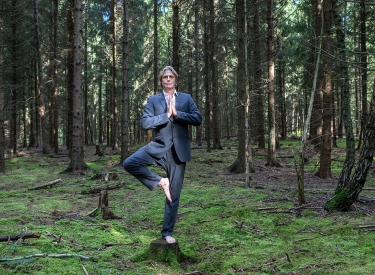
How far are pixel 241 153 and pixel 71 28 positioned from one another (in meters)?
11.2

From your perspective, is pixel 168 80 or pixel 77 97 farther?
pixel 77 97

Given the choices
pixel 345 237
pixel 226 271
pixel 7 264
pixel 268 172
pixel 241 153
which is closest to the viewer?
pixel 7 264

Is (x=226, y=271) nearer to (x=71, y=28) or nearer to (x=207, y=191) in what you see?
(x=207, y=191)

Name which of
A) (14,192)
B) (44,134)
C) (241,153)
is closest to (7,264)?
(14,192)

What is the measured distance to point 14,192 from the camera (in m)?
8.69

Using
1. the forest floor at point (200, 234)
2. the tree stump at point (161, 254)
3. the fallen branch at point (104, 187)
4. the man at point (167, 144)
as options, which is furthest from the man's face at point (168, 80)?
the fallen branch at point (104, 187)

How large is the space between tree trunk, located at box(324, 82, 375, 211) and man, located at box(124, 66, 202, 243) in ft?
9.25

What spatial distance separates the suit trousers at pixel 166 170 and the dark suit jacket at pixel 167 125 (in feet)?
0.29

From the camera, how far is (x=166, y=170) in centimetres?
388

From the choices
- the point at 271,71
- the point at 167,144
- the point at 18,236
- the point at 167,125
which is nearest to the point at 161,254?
the point at 167,144

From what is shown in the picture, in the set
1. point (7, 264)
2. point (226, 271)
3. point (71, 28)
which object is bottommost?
point (226, 271)

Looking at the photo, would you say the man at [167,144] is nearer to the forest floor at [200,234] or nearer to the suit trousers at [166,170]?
the suit trousers at [166,170]

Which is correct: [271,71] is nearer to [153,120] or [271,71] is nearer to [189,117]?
[189,117]

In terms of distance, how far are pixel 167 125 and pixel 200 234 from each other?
2172mm
